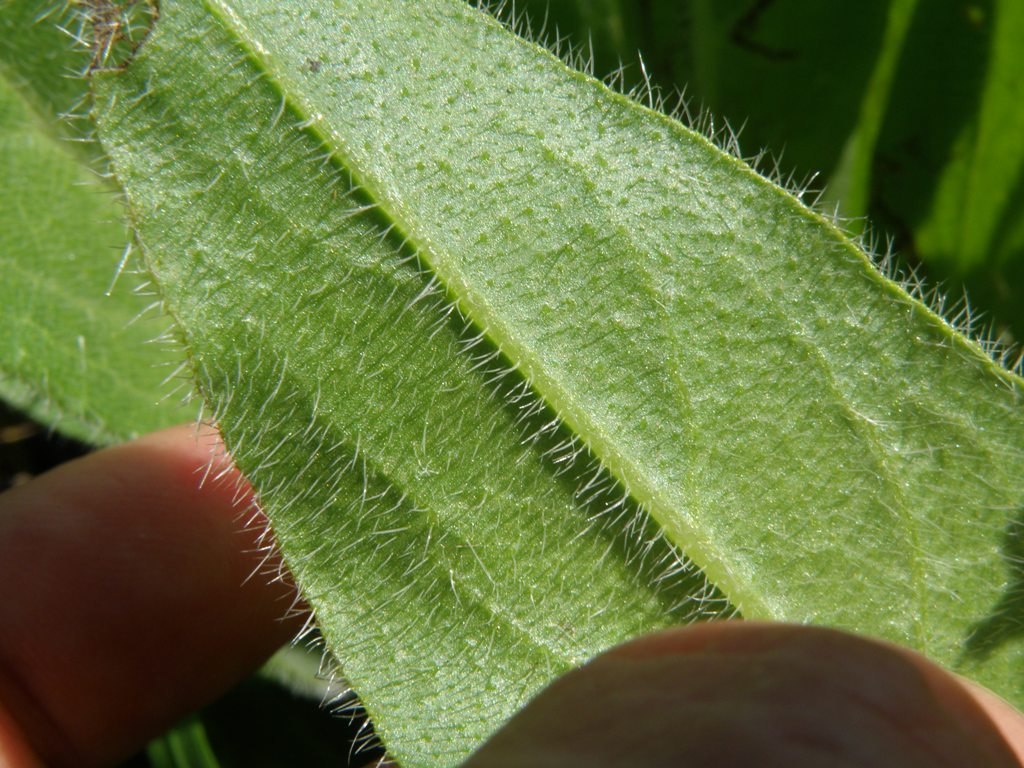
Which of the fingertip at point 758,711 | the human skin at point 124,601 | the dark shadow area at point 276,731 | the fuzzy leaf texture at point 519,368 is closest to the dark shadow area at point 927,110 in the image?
the fuzzy leaf texture at point 519,368

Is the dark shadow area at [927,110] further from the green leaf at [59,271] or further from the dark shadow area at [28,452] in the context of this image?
the dark shadow area at [28,452]

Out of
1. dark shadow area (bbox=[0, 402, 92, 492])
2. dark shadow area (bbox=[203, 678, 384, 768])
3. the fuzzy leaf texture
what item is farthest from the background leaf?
dark shadow area (bbox=[203, 678, 384, 768])

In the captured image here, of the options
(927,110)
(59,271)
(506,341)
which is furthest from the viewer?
(927,110)

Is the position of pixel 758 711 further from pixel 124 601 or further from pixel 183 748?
pixel 183 748

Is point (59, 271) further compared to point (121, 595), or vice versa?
point (121, 595)

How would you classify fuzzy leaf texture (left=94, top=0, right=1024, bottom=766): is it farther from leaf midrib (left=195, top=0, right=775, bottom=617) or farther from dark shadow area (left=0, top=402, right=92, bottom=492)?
dark shadow area (left=0, top=402, right=92, bottom=492)

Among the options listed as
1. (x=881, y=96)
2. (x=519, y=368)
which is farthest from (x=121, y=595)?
(x=881, y=96)

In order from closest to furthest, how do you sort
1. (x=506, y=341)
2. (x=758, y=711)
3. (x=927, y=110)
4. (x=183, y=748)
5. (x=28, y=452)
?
(x=758, y=711) < (x=506, y=341) < (x=927, y=110) < (x=183, y=748) < (x=28, y=452)
